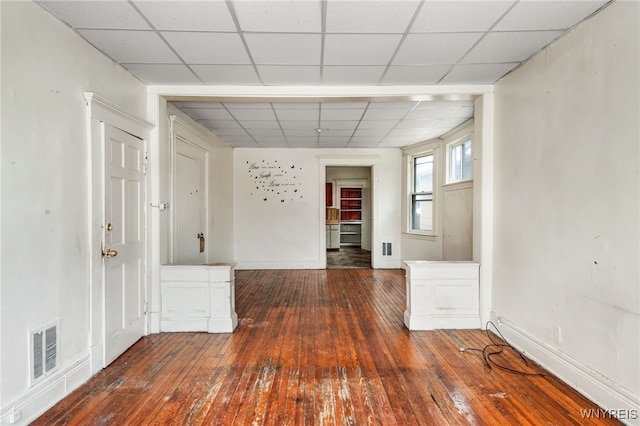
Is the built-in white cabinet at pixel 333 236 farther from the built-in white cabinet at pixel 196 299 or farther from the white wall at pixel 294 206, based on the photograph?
the built-in white cabinet at pixel 196 299

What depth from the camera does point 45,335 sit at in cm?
199

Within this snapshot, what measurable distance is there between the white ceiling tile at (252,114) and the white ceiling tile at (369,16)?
196 cm

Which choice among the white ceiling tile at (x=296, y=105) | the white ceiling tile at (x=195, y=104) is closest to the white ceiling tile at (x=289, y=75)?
the white ceiling tile at (x=296, y=105)

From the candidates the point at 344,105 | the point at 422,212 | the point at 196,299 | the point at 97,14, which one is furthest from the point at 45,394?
the point at 422,212

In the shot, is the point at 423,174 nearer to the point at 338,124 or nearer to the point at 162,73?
the point at 338,124

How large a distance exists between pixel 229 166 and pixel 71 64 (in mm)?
4022

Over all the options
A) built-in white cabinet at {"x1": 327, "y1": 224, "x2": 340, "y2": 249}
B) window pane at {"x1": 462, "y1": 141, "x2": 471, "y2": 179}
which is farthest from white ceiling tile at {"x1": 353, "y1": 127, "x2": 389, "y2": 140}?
built-in white cabinet at {"x1": 327, "y1": 224, "x2": 340, "y2": 249}

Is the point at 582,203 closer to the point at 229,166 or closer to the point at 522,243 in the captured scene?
the point at 522,243

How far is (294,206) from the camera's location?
6.63 meters

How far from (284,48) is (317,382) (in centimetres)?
252

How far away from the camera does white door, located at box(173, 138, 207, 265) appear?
4.00 m

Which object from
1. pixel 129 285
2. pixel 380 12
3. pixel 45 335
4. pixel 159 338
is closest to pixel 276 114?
pixel 380 12

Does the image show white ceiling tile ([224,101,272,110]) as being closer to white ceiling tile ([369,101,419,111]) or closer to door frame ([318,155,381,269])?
white ceiling tile ([369,101,419,111])

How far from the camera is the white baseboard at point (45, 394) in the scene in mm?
1770
